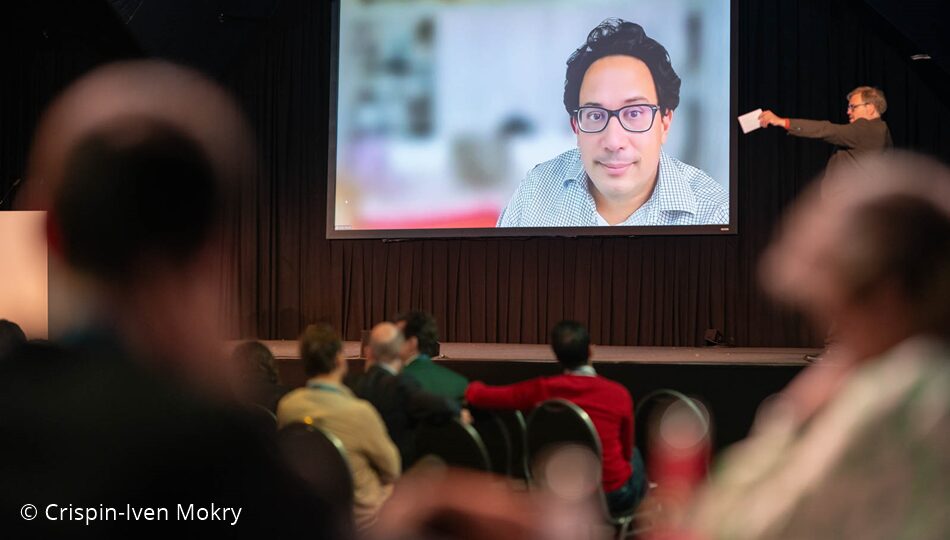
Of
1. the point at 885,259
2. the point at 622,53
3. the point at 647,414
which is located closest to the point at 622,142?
the point at 622,53

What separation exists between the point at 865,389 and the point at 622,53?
19.1 ft

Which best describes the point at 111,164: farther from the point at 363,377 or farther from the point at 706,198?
the point at 706,198

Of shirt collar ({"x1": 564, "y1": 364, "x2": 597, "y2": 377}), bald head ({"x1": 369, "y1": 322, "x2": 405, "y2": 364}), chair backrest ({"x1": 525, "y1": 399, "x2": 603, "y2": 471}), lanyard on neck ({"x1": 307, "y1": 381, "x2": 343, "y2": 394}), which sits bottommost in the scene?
chair backrest ({"x1": 525, "y1": 399, "x2": 603, "y2": 471})

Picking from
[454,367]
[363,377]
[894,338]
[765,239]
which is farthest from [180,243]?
[765,239]

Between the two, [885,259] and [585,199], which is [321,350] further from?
[585,199]

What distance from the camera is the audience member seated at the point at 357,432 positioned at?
194cm

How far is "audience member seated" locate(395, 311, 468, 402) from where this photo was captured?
2.77 meters

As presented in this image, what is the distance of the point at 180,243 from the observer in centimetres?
54

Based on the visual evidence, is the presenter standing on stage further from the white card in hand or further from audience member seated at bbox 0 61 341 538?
audience member seated at bbox 0 61 341 538

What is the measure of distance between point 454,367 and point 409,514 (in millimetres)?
4064

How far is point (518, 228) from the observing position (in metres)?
6.44

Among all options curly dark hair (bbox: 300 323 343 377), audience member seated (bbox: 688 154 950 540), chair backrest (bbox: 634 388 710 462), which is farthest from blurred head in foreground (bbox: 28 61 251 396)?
chair backrest (bbox: 634 388 710 462)

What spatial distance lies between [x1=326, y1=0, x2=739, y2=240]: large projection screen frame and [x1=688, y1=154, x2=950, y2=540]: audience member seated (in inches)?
203

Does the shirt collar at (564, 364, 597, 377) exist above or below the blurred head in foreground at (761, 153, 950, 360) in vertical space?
below
